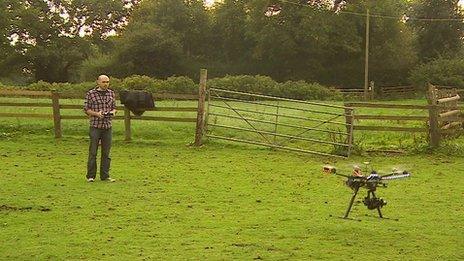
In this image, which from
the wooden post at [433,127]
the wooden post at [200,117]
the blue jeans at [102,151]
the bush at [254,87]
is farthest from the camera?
the bush at [254,87]

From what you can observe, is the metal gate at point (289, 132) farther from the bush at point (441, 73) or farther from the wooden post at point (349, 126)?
the bush at point (441, 73)

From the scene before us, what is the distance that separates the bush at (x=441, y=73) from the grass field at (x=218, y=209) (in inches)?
1385

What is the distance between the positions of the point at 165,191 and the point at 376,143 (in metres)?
8.25

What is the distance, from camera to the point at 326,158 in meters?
14.7

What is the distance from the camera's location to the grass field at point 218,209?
6.58 m

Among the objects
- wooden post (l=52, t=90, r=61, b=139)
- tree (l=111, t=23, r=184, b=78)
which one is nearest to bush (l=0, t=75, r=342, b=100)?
tree (l=111, t=23, r=184, b=78)

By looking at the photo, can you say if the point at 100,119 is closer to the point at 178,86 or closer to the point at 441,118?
the point at 441,118

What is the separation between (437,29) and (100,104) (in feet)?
158

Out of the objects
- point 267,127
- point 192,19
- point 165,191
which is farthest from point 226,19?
point 165,191

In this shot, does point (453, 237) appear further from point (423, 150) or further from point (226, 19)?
point (226, 19)

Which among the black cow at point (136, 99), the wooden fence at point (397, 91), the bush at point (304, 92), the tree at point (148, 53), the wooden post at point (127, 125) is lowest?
the wooden fence at point (397, 91)

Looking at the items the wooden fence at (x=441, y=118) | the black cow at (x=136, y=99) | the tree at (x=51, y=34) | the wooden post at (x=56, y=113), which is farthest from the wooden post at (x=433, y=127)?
the tree at (x=51, y=34)

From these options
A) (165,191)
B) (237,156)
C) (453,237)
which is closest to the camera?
(453,237)

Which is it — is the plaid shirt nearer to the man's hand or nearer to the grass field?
the man's hand
